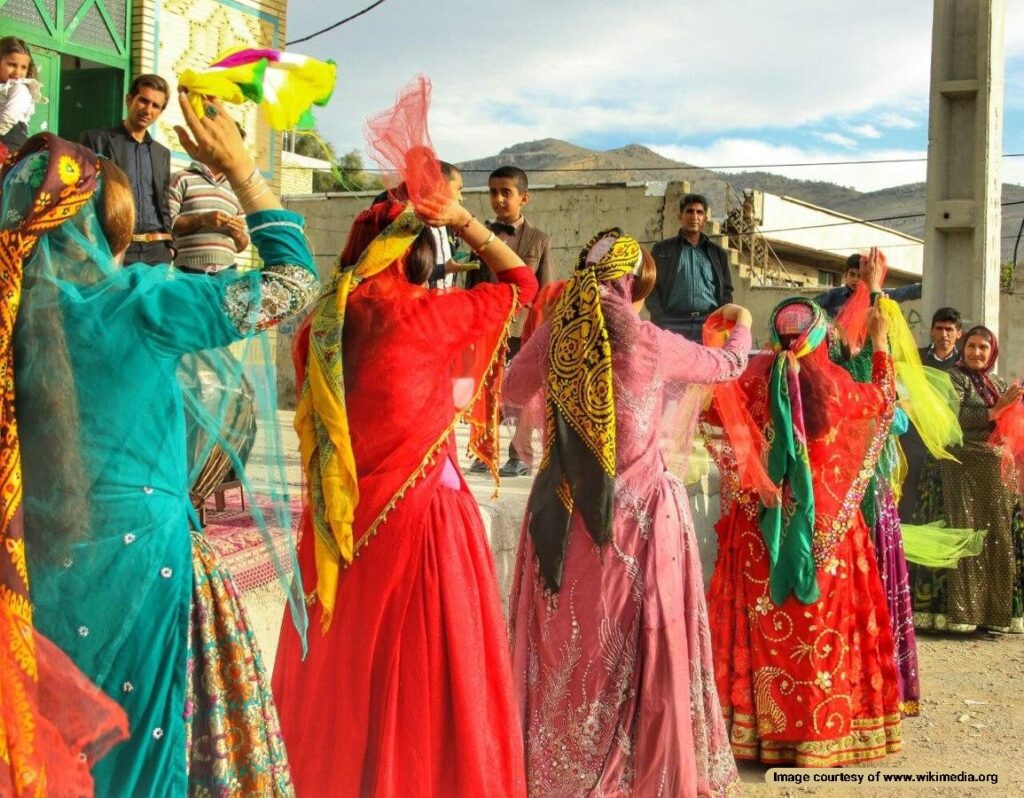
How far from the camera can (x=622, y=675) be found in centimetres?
400

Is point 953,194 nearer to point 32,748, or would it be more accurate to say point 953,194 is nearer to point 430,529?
point 430,529

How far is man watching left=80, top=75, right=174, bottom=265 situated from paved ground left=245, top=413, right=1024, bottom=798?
1.45 meters

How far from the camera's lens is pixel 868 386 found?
17.1ft

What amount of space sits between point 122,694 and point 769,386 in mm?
3307

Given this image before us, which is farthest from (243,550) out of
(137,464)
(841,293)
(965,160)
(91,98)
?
(965,160)

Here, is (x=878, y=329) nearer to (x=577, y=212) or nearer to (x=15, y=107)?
(x=15, y=107)

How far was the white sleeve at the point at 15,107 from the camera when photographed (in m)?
5.71

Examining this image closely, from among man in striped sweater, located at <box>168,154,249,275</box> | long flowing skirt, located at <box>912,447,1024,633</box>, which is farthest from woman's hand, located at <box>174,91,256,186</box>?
long flowing skirt, located at <box>912,447,1024,633</box>

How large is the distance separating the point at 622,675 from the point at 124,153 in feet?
12.6

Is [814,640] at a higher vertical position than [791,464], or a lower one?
lower

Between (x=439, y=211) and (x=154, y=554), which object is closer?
(x=154, y=554)

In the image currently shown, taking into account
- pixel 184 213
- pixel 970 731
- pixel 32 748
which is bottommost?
pixel 970 731

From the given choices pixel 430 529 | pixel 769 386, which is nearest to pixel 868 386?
pixel 769 386

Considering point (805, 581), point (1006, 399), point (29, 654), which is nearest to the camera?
point (29, 654)
